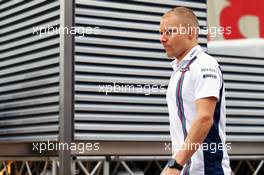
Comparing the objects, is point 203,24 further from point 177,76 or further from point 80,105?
point 177,76

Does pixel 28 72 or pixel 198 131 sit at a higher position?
pixel 28 72

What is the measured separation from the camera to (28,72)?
8.45m

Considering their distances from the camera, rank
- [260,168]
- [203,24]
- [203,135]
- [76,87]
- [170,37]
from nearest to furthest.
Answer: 1. [203,135]
2. [170,37]
3. [76,87]
4. [203,24]
5. [260,168]

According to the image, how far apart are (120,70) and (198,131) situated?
14.0ft

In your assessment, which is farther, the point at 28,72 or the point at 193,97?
the point at 28,72

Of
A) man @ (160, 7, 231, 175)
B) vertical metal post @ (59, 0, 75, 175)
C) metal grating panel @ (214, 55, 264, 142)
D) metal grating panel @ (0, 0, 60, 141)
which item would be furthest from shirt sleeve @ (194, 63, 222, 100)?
metal grating panel @ (214, 55, 264, 142)

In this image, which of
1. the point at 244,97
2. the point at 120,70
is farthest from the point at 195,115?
the point at 244,97

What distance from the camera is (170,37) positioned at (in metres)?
3.92

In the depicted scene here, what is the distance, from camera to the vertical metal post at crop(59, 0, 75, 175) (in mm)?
7281

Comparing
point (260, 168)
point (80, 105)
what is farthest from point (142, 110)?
point (260, 168)

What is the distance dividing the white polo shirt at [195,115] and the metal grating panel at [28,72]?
375 cm

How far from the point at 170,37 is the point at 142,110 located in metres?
4.09

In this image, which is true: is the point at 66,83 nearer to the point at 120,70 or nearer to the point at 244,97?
the point at 120,70

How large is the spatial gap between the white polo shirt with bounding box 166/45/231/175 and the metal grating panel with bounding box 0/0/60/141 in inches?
148
